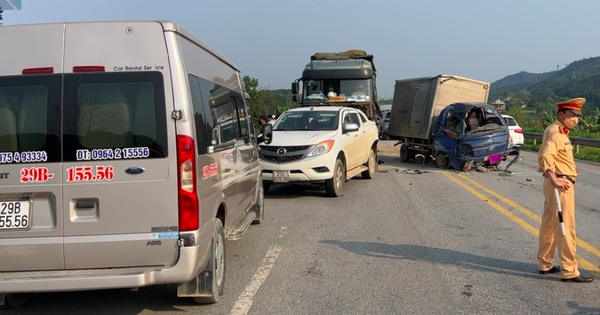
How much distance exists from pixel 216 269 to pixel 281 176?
566 cm

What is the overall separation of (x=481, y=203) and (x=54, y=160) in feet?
26.8

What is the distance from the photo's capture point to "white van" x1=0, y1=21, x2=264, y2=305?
13.5 feet

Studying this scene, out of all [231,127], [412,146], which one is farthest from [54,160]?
[412,146]

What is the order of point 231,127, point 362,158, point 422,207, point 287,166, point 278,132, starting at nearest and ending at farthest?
point 231,127
point 422,207
point 287,166
point 278,132
point 362,158

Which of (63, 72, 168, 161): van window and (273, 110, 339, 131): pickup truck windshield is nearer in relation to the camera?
(63, 72, 168, 161): van window

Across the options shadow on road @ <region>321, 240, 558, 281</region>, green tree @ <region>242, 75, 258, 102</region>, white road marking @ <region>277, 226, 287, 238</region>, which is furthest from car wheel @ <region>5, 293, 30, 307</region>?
green tree @ <region>242, 75, 258, 102</region>

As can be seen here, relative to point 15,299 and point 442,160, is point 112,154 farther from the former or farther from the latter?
point 442,160

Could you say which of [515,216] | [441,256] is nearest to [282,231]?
[441,256]

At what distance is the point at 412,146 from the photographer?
18.7m

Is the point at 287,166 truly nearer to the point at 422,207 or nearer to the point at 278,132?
the point at 278,132

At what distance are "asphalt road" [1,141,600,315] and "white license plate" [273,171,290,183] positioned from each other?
1.47 feet

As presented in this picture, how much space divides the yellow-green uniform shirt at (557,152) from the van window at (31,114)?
4.49 meters

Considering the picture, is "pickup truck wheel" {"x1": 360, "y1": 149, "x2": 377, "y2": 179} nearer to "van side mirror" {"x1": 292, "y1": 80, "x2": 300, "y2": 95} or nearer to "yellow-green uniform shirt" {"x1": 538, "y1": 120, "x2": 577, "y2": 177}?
"van side mirror" {"x1": 292, "y1": 80, "x2": 300, "y2": 95}

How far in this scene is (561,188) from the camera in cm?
543
